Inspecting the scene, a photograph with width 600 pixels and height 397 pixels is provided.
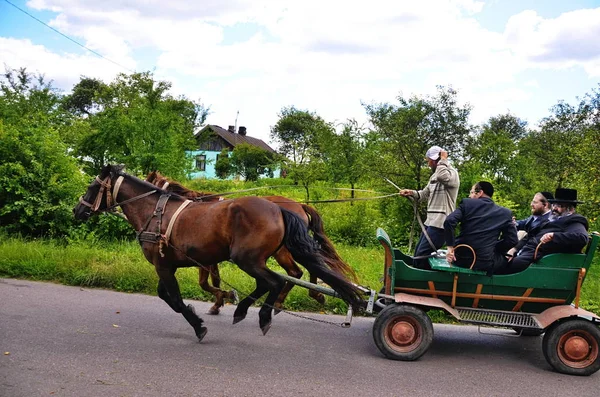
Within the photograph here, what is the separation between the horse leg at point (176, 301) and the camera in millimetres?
5730

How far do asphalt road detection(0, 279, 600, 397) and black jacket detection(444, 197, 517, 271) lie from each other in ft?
3.50

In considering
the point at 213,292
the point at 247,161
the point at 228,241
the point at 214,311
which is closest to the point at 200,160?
the point at 213,292

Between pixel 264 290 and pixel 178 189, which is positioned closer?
pixel 264 290

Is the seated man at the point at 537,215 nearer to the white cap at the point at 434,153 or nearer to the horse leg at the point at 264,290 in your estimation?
the white cap at the point at 434,153

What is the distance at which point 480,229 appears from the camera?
534 centimetres

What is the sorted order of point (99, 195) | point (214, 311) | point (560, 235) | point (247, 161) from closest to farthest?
1. point (560, 235)
2. point (99, 195)
3. point (214, 311)
4. point (247, 161)

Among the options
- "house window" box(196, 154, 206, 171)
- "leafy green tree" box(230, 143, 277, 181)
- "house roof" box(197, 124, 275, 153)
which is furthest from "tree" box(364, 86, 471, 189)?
"house roof" box(197, 124, 275, 153)

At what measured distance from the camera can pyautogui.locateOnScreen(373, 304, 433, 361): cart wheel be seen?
5.27 m

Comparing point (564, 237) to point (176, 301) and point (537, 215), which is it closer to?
point (537, 215)

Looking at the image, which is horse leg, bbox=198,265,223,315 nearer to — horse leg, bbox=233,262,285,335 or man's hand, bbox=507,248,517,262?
horse leg, bbox=233,262,285,335

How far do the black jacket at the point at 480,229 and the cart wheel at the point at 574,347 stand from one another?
86cm

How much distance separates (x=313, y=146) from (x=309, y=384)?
45.6ft

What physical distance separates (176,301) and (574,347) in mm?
4069

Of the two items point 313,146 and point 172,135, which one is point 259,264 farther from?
point 313,146
